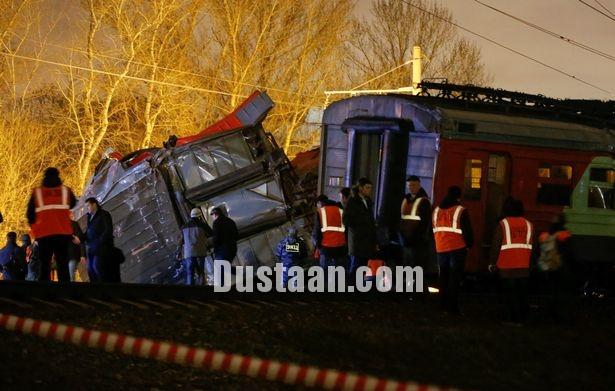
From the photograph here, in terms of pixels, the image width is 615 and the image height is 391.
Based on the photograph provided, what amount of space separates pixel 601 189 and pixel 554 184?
121 centimetres

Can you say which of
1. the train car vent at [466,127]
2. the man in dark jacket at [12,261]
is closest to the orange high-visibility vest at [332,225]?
the train car vent at [466,127]

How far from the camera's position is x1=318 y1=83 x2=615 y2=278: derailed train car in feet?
52.6

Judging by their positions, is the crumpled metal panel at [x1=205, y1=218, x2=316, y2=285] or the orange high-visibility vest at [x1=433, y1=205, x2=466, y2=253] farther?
the crumpled metal panel at [x1=205, y1=218, x2=316, y2=285]

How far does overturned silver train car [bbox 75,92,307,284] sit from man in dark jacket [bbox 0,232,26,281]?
2.32 meters

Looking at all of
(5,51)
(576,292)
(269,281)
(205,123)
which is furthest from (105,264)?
(205,123)

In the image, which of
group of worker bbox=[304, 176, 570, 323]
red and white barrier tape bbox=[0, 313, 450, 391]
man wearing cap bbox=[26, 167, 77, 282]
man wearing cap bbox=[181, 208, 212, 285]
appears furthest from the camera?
man wearing cap bbox=[181, 208, 212, 285]

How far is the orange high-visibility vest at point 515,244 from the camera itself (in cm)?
1254

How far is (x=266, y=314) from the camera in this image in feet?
39.1

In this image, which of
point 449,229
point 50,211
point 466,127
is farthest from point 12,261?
point 449,229

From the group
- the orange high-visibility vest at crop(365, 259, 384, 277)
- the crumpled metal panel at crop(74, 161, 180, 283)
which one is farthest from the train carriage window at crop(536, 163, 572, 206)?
the crumpled metal panel at crop(74, 161, 180, 283)

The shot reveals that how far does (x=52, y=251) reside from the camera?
529 inches

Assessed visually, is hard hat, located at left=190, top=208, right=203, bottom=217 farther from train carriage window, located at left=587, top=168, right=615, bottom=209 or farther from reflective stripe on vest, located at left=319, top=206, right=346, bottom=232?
train carriage window, located at left=587, top=168, right=615, bottom=209

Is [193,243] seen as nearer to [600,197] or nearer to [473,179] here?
[473,179]

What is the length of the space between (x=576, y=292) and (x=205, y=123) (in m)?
24.3
